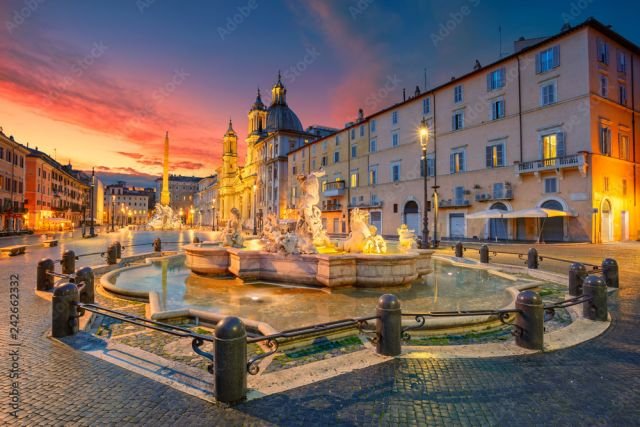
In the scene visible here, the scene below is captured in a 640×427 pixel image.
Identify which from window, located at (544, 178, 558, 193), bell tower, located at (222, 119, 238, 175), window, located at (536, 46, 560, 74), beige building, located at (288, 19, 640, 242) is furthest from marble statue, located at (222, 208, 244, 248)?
bell tower, located at (222, 119, 238, 175)

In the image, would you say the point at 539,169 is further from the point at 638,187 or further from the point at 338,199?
the point at 338,199

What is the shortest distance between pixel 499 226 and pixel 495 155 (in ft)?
20.6

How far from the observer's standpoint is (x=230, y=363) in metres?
3.47

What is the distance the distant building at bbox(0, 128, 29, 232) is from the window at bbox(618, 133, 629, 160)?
199ft

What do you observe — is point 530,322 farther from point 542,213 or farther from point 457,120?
point 457,120

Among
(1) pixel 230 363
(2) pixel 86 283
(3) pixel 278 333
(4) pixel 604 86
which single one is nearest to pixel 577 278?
(3) pixel 278 333

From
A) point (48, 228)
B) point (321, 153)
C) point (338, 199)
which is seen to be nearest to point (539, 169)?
point (338, 199)

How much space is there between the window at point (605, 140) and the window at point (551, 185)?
143 inches

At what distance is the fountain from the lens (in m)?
8.88

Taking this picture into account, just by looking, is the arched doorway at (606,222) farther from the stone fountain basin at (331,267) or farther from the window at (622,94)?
the stone fountain basin at (331,267)

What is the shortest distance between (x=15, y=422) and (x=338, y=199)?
47.7 m

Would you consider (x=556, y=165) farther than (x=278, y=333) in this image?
Yes

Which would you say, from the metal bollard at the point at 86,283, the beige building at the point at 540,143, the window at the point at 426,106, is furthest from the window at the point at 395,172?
the metal bollard at the point at 86,283

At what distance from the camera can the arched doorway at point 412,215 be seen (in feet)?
122
